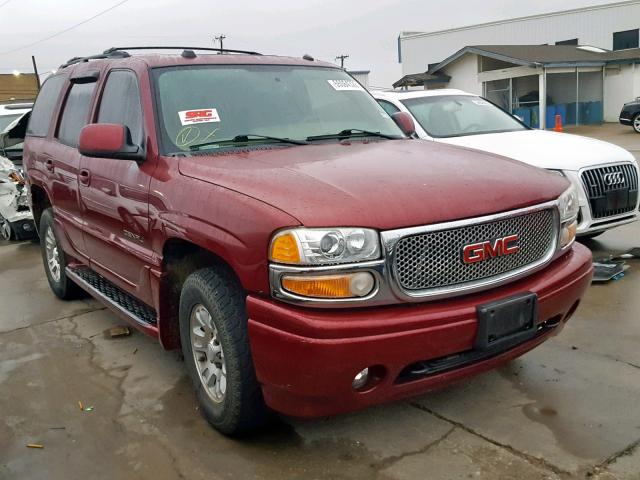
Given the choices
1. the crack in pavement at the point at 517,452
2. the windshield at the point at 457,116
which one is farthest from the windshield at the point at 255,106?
the windshield at the point at 457,116

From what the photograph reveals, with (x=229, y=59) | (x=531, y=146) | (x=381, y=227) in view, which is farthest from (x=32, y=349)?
(x=531, y=146)

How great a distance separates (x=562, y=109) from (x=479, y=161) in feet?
89.9

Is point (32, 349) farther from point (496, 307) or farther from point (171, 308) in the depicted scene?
point (496, 307)

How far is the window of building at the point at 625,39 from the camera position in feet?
118

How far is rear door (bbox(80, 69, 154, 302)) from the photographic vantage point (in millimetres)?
3520

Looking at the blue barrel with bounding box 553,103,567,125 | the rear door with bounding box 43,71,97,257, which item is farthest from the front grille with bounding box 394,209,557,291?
the blue barrel with bounding box 553,103,567,125

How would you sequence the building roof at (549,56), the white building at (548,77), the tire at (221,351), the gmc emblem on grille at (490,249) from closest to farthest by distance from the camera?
the gmc emblem on grille at (490,249)
the tire at (221,351)
the building roof at (549,56)
the white building at (548,77)

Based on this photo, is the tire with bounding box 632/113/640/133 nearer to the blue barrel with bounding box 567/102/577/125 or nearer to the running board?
the blue barrel with bounding box 567/102/577/125

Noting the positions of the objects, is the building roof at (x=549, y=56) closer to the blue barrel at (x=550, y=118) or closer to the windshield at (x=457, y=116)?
the blue barrel at (x=550, y=118)

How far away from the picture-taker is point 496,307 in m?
2.66

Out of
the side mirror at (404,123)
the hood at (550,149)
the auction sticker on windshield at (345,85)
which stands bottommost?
the hood at (550,149)

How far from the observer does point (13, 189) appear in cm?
811

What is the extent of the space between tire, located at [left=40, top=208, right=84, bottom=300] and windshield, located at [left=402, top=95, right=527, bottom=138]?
4.07 meters

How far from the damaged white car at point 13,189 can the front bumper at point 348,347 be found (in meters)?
6.41
